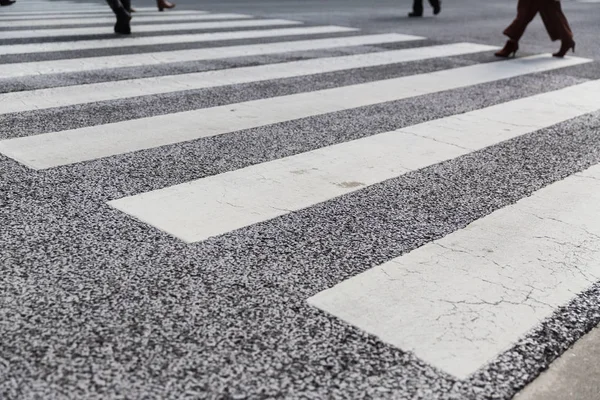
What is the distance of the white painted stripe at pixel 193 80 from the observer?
4340mm

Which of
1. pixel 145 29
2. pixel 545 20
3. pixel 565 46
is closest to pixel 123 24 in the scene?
pixel 145 29

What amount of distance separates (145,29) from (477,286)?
6700 millimetres

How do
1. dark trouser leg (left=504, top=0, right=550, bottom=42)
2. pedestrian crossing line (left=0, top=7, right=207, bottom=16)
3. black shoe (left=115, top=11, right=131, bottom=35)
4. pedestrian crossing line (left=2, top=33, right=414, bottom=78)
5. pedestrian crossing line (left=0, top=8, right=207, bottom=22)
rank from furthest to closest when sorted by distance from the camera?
pedestrian crossing line (left=0, top=7, right=207, bottom=16), pedestrian crossing line (left=0, top=8, right=207, bottom=22), black shoe (left=115, top=11, right=131, bottom=35), dark trouser leg (left=504, top=0, right=550, bottom=42), pedestrian crossing line (left=2, top=33, right=414, bottom=78)

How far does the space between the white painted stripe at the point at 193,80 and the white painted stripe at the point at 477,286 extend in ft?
9.18

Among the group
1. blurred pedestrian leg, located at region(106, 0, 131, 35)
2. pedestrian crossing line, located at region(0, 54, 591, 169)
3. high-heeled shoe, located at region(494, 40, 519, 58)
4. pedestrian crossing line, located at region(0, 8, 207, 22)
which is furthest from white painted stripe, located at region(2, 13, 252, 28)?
pedestrian crossing line, located at region(0, 54, 591, 169)

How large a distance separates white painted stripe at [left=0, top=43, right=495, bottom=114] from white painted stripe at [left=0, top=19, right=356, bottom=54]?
159cm

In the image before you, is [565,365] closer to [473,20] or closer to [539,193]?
[539,193]

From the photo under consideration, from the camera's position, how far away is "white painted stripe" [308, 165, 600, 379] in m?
1.85

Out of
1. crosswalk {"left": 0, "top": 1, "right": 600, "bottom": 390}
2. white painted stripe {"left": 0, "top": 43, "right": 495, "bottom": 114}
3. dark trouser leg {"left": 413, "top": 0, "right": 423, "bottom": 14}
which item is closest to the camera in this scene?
crosswalk {"left": 0, "top": 1, "right": 600, "bottom": 390}

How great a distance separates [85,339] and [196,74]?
3883 mm

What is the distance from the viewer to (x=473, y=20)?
10.5m

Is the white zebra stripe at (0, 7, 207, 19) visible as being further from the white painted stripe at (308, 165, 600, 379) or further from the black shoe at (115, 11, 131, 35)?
the white painted stripe at (308, 165, 600, 379)

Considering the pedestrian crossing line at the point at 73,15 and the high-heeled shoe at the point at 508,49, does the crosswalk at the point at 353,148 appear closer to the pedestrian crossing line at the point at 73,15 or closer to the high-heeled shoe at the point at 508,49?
the high-heeled shoe at the point at 508,49

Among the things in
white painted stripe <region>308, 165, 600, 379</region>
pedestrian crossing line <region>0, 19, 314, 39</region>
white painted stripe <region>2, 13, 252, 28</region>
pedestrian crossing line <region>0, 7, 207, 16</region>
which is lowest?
white painted stripe <region>308, 165, 600, 379</region>
